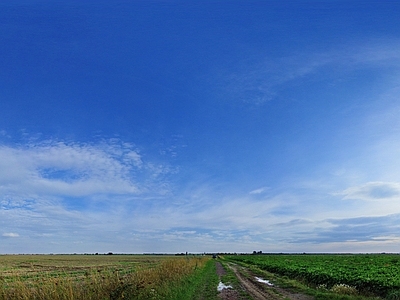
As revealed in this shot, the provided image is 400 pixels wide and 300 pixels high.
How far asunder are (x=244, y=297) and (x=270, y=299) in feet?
4.88

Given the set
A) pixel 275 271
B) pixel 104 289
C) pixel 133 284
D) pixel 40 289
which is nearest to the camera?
pixel 40 289

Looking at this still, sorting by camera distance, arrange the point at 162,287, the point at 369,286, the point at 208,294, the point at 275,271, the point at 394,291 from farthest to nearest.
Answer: the point at 275,271
the point at 369,286
the point at 208,294
the point at 394,291
the point at 162,287

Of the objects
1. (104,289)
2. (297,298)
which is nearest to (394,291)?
(297,298)

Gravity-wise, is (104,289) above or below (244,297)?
above

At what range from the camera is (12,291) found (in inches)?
410

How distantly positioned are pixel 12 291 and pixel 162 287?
682 centimetres

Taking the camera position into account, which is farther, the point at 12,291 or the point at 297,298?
the point at 297,298

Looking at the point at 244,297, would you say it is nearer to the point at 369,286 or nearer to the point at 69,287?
the point at 369,286

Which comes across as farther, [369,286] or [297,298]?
[369,286]

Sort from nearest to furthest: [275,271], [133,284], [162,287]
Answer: [133,284] → [162,287] → [275,271]

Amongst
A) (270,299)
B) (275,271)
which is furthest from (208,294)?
(275,271)

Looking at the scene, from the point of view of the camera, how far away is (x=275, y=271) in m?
41.1

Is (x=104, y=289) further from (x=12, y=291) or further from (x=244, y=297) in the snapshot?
(x=244, y=297)

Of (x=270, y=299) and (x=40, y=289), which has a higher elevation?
(x=40, y=289)
